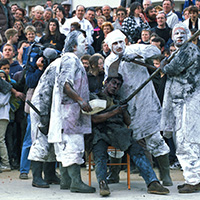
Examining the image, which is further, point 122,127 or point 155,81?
point 155,81

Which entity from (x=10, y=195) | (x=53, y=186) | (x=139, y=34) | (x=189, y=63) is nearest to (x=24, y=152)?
(x=53, y=186)

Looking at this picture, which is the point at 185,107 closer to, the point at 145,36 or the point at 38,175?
the point at 38,175

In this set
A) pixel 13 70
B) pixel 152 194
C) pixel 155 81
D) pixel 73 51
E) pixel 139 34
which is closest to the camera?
pixel 152 194

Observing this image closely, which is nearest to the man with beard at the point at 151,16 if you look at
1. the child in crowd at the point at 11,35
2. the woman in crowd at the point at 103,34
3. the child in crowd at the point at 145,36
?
the woman in crowd at the point at 103,34

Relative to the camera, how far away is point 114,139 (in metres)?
7.00

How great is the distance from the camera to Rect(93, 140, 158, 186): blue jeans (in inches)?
269

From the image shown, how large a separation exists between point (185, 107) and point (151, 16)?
606 cm

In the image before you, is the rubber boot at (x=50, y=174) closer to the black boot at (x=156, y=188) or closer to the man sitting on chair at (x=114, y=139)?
the man sitting on chair at (x=114, y=139)

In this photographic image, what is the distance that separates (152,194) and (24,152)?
262 centimetres

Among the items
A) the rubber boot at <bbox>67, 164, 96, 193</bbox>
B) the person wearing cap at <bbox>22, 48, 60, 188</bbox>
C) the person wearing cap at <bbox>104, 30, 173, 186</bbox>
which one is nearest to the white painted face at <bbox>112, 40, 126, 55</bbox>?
the person wearing cap at <bbox>104, 30, 173, 186</bbox>

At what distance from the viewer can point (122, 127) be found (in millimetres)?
7141

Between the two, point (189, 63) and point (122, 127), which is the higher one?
point (189, 63)

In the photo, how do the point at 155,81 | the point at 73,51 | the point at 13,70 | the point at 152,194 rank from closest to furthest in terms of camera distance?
the point at 152,194
the point at 73,51
the point at 155,81
the point at 13,70

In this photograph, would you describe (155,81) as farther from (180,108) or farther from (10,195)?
(10,195)
